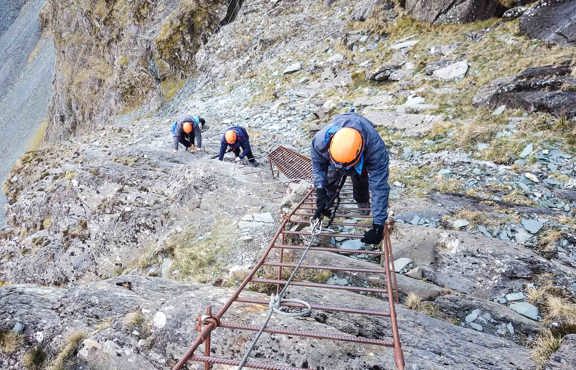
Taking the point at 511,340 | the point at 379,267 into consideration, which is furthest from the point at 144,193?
the point at 511,340

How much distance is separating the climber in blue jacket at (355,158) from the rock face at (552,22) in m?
9.85

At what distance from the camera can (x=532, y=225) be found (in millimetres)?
6281

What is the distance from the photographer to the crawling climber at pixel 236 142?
10.3m

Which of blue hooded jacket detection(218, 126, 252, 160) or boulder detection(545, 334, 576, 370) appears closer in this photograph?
boulder detection(545, 334, 576, 370)

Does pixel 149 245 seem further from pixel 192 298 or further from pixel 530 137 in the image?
pixel 530 137

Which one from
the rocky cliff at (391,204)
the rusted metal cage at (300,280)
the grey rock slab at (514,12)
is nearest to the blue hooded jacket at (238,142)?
the rusted metal cage at (300,280)

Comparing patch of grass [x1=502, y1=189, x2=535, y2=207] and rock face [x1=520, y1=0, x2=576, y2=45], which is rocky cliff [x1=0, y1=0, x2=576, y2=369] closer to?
patch of grass [x1=502, y1=189, x2=535, y2=207]

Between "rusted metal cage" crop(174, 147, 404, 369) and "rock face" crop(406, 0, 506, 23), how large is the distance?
944 centimetres

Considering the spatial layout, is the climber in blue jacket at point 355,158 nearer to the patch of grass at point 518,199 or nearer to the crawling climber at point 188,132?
the patch of grass at point 518,199

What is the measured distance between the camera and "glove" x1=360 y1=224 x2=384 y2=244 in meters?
4.83

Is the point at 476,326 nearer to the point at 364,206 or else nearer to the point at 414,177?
the point at 364,206

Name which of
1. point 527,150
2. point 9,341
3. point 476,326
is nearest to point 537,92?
point 527,150

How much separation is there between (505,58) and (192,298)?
1223 centimetres

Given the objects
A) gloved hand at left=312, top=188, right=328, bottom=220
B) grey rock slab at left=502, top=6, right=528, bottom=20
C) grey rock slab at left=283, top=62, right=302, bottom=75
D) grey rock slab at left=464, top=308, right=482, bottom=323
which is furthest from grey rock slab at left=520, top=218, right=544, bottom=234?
grey rock slab at left=283, top=62, right=302, bottom=75
